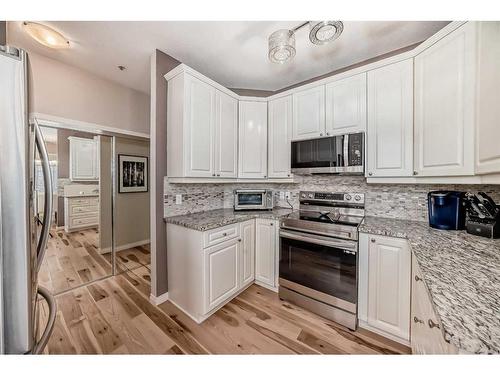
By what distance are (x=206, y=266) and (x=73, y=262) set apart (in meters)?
2.08

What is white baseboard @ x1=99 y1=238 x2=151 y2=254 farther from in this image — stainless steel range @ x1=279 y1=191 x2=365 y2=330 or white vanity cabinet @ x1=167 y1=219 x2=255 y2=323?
stainless steel range @ x1=279 y1=191 x2=365 y2=330

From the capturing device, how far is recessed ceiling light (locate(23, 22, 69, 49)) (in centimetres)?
163

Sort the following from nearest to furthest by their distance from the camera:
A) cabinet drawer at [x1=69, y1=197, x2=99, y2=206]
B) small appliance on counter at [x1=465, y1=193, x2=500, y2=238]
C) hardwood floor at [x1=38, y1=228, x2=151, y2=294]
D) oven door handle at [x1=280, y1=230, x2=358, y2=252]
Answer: small appliance on counter at [x1=465, y1=193, x2=500, y2=238] → oven door handle at [x1=280, y1=230, x2=358, y2=252] → hardwood floor at [x1=38, y1=228, x2=151, y2=294] → cabinet drawer at [x1=69, y1=197, x2=99, y2=206]

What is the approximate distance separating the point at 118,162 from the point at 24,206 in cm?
252

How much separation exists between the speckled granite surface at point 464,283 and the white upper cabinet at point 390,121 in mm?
651

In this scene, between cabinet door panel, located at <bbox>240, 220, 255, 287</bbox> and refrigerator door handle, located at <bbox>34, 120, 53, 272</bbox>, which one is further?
cabinet door panel, located at <bbox>240, 220, 255, 287</bbox>

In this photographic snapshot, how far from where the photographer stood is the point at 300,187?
2549 mm

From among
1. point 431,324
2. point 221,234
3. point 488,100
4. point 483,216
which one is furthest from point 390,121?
point 221,234

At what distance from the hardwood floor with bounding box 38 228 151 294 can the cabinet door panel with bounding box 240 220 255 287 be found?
162 cm

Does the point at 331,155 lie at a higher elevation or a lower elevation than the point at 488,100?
lower

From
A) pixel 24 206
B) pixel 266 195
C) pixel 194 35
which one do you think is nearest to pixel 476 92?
pixel 266 195

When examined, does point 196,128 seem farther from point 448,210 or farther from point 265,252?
point 448,210

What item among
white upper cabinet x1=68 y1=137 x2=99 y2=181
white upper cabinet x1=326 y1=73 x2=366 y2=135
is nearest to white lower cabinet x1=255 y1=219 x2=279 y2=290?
white upper cabinet x1=326 y1=73 x2=366 y2=135
